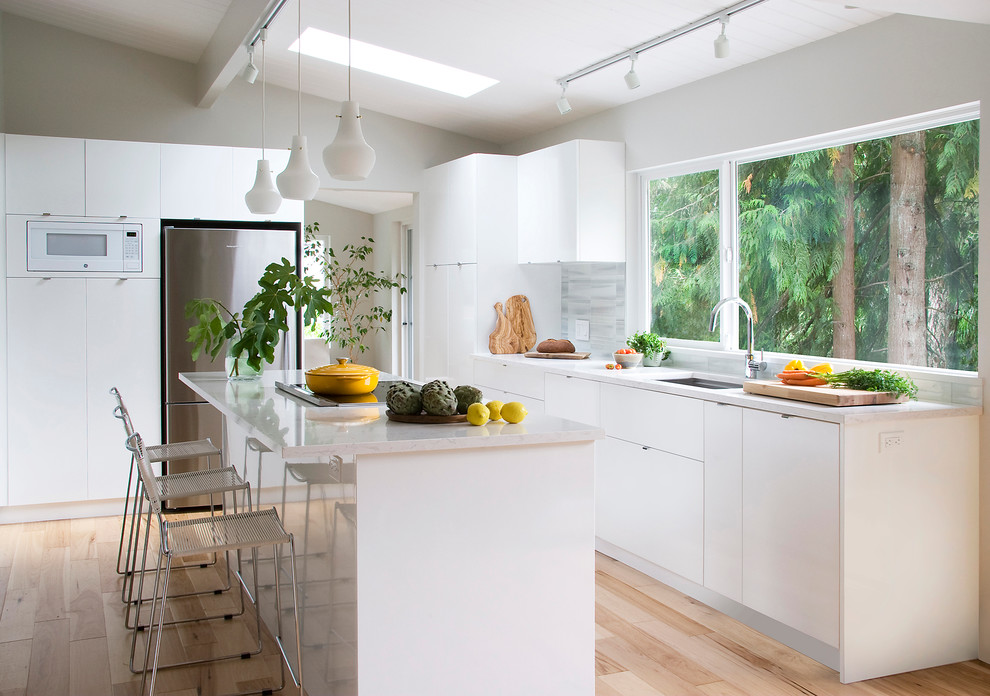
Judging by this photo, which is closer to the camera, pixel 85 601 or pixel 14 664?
pixel 14 664

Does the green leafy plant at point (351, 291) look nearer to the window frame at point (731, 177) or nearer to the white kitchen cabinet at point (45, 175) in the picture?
the white kitchen cabinet at point (45, 175)

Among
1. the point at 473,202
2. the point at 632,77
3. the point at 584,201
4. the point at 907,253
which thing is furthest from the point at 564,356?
the point at 907,253

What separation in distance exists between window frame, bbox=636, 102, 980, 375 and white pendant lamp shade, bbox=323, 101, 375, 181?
1.99 m

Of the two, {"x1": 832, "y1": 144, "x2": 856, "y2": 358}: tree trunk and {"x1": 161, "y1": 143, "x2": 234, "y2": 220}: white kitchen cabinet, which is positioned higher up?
{"x1": 161, "y1": 143, "x2": 234, "y2": 220}: white kitchen cabinet

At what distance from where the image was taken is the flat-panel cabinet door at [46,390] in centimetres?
508

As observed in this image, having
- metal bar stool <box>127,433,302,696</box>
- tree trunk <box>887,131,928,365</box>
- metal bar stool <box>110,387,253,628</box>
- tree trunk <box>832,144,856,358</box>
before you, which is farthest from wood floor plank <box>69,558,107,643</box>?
tree trunk <box>887,131,928,365</box>

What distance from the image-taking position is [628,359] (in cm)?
469

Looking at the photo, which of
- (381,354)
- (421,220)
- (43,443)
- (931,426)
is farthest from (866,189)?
(381,354)

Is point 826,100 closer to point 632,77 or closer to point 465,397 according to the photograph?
point 632,77

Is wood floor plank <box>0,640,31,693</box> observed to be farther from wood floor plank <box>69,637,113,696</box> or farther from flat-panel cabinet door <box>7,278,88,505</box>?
flat-panel cabinet door <box>7,278,88,505</box>

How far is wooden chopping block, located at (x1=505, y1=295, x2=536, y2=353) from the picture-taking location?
5.78 metres

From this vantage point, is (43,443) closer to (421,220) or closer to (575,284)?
(421,220)

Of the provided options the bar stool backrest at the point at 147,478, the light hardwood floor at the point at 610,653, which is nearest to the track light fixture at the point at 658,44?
the light hardwood floor at the point at 610,653

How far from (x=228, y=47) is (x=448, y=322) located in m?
2.22
